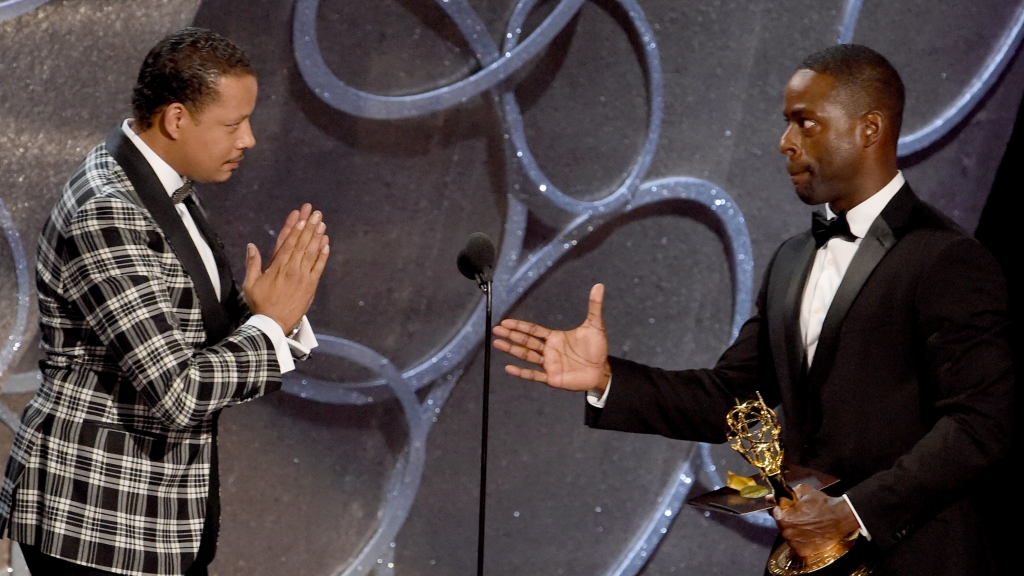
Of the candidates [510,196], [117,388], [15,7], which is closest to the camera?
[117,388]

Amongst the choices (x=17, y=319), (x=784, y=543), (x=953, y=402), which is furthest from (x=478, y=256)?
(x=17, y=319)

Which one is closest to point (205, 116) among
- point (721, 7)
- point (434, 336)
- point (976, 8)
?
point (434, 336)

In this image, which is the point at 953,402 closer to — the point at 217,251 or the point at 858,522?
the point at 858,522

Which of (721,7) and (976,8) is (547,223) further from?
(976,8)

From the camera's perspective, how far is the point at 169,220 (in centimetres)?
212

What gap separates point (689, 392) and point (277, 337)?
928mm

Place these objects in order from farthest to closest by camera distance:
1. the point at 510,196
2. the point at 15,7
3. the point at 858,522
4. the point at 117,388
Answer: the point at 510,196 → the point at 15,7 → the point at 117,388 → the point at 858,522

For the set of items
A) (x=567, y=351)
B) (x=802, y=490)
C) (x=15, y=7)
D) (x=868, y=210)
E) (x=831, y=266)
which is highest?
(x=15, y=7)

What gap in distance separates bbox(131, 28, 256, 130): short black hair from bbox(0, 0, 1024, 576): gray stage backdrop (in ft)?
2.62

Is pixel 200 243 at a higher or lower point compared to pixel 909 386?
higher

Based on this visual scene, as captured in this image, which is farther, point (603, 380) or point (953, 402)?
point (603, 380)

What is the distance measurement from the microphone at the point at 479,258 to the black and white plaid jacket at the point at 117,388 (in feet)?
1.50

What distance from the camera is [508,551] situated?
3.37 m

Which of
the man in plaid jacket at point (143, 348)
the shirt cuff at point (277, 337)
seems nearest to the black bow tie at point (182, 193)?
the man in plaid jacket at point (143, 348)
